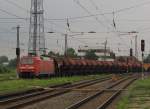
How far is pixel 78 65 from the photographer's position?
7706 cm

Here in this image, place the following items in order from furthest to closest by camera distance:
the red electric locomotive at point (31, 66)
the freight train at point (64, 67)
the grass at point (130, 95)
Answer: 1. the freight train at point (64, 67)
2. the red electric locomotive at point (31, 66)
3. the grass at point (130, 95)

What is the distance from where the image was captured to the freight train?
2086 inches

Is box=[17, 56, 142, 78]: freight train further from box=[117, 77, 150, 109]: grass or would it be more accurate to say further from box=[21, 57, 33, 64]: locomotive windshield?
box=[117, 77, 150, 109]: grass

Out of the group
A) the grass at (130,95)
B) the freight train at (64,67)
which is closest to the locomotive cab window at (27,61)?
the freight train at (64,67)

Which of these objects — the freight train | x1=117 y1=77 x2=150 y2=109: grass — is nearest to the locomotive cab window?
the freight train

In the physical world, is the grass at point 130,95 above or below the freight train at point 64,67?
below

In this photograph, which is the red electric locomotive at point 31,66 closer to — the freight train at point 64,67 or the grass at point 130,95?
the freight train at point 64,67

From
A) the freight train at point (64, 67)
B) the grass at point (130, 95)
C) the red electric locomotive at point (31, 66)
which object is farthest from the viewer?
the freight train at point (64, 67)

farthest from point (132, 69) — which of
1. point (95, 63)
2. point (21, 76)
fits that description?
point (21, 76)

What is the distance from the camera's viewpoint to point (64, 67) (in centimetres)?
7044

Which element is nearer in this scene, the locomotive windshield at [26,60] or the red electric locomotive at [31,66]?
the red electric locomotive at [31,66]

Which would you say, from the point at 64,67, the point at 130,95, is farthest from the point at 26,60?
the point at 130,95

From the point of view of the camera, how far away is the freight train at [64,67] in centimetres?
5299

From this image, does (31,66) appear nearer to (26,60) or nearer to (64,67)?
(26,60)
